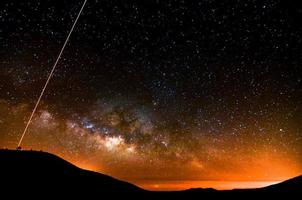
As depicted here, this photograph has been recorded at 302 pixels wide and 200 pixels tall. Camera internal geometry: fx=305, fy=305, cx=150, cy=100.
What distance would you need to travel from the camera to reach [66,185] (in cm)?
3553

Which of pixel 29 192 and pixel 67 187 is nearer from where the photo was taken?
pixel 29 192

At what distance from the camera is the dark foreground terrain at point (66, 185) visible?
29.2 metres

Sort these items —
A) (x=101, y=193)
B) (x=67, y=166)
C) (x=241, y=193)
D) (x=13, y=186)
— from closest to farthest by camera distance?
(x=13, y=186), (x=101, y=193), (x=67, y=166), (x=241, y=193)

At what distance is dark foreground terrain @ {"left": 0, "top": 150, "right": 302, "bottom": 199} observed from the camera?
29194 mm

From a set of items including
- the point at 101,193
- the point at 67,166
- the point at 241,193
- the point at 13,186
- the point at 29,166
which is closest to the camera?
the point at 13,186

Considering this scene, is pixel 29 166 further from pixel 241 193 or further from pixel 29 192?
pixel 241 193

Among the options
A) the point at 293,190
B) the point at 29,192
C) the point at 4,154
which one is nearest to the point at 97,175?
the point at 4,154

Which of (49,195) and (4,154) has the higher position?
(4,154)

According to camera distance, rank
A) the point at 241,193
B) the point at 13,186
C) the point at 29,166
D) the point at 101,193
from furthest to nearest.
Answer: the point at 241,193 → the point at 101,193 → the point at 29,166 → the point at 13,186

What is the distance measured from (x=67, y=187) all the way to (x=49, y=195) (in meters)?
6.11

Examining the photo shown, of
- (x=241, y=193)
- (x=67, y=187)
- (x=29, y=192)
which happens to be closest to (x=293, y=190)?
(x=241, y=193)

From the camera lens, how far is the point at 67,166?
139 ft

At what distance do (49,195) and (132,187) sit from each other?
68.2 ft

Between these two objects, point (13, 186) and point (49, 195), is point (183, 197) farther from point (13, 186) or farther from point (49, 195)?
point (13, 186)
